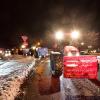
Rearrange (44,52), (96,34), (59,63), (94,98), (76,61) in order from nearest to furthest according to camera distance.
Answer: (94,98), (76,61), (59,63), (44,52), (96,34)

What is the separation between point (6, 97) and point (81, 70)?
13.5ft

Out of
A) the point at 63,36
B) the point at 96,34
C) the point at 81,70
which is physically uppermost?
the point at 96,34

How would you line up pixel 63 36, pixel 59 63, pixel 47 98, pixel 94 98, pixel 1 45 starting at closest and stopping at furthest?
pixel 94 98 → pixel 47 98 → pixel 59 63 → pixel 63 36 → pixel 1 45

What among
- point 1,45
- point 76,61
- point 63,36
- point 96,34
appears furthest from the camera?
point 96,34

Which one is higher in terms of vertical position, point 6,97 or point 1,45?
point 1,45

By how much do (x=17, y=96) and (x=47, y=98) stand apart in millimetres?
1276

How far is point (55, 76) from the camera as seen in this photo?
16.5 metres

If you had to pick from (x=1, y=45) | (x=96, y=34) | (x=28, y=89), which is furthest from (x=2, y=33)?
(x=28, y=89)

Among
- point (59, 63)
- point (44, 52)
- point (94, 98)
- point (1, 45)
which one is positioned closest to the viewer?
point (94, 98)

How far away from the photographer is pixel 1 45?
80125 mm

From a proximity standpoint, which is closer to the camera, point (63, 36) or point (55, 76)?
point (55, 76)

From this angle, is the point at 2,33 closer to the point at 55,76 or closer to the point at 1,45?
the point at 1,45

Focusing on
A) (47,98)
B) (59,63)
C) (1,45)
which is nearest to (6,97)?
(47,98)

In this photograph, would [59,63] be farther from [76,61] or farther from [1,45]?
[1,45]
